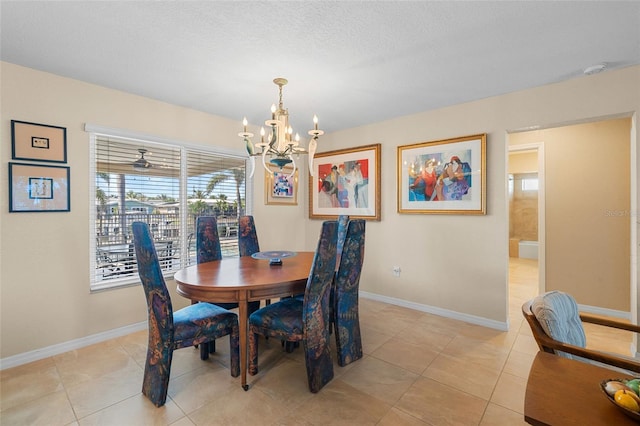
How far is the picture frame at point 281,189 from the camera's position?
13.9 ft

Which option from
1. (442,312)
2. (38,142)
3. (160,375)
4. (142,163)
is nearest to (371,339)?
(442,312)

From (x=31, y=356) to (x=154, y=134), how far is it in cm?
227

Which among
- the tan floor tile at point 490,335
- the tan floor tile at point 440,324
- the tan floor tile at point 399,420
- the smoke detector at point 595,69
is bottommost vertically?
the tan floor tile at point 399,420

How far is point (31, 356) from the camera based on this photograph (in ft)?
7.93

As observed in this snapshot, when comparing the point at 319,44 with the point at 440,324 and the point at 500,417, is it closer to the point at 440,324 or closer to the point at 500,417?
the point at 500,417

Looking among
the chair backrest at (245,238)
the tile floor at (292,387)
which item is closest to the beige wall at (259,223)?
the tile floor at (292,387)

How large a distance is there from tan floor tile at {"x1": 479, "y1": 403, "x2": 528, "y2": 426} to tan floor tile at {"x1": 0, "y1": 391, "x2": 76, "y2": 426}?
250 centimetres

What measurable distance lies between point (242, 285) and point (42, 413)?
1.44 meters

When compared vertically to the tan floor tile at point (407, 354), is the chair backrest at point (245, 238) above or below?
above

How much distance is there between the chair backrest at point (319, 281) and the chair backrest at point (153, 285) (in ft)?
2.93

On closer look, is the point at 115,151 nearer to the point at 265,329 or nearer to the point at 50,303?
the point at 50,303

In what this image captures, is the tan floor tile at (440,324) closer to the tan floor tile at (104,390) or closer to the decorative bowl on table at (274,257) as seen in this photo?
the decorative bowl on table at (274,257)

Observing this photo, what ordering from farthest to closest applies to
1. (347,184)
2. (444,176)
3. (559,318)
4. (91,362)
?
(347,184) < (444,176) < (91,362) < (559,318)

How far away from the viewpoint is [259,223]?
413cm
